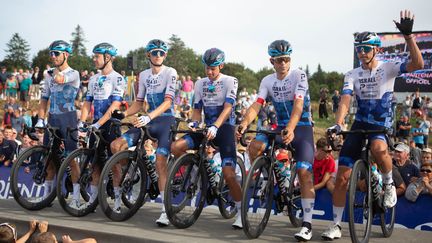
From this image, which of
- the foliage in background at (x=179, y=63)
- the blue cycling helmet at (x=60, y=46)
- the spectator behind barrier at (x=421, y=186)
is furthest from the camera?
the foliage in background at (x=179, y=63)

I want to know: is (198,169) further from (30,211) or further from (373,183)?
(30,211)

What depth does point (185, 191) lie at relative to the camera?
21.9 feet

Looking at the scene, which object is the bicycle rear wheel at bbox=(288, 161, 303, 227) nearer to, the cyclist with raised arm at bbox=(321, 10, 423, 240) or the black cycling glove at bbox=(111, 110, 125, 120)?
the cyclist with raised arm at bbox=(321, 10, 423, 240)

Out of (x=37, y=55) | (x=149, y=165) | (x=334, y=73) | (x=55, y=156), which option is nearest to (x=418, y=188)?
(x=149, y=165)

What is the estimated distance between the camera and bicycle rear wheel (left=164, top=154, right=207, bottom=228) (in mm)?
6406

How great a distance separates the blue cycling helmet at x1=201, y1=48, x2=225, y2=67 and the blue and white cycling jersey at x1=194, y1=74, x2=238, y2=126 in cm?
21

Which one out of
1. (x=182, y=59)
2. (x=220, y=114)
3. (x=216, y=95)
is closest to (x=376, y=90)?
(x=220, y=114)

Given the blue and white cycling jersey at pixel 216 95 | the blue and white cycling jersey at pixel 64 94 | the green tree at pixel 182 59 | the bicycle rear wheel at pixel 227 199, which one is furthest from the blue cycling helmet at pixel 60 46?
the green tree at pixel 182 59

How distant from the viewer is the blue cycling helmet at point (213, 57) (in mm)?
Result: 6977

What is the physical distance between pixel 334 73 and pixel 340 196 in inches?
3517

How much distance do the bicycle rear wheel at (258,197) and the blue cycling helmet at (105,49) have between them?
3.20 meters

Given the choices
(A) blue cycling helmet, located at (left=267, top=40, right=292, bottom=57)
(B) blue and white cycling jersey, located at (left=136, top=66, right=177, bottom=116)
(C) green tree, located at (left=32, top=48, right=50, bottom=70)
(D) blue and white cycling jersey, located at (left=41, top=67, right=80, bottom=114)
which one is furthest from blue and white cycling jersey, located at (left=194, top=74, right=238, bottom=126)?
(C) green tree, located at (left=32, top=48, right=50, bottom=70)

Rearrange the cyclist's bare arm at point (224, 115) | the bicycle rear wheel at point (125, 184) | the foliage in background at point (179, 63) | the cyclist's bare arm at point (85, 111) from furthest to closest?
1. the foliage in background at point (179, 63)
2. the cyclist's bare arm at point (85, 111)
3. the bicycle rear wheel at point (125, 184)
4. the cyclist's bare arm at point (224, 115)

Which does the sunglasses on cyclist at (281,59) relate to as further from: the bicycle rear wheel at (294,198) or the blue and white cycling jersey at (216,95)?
the bicycle rear wheel at (294,198)
